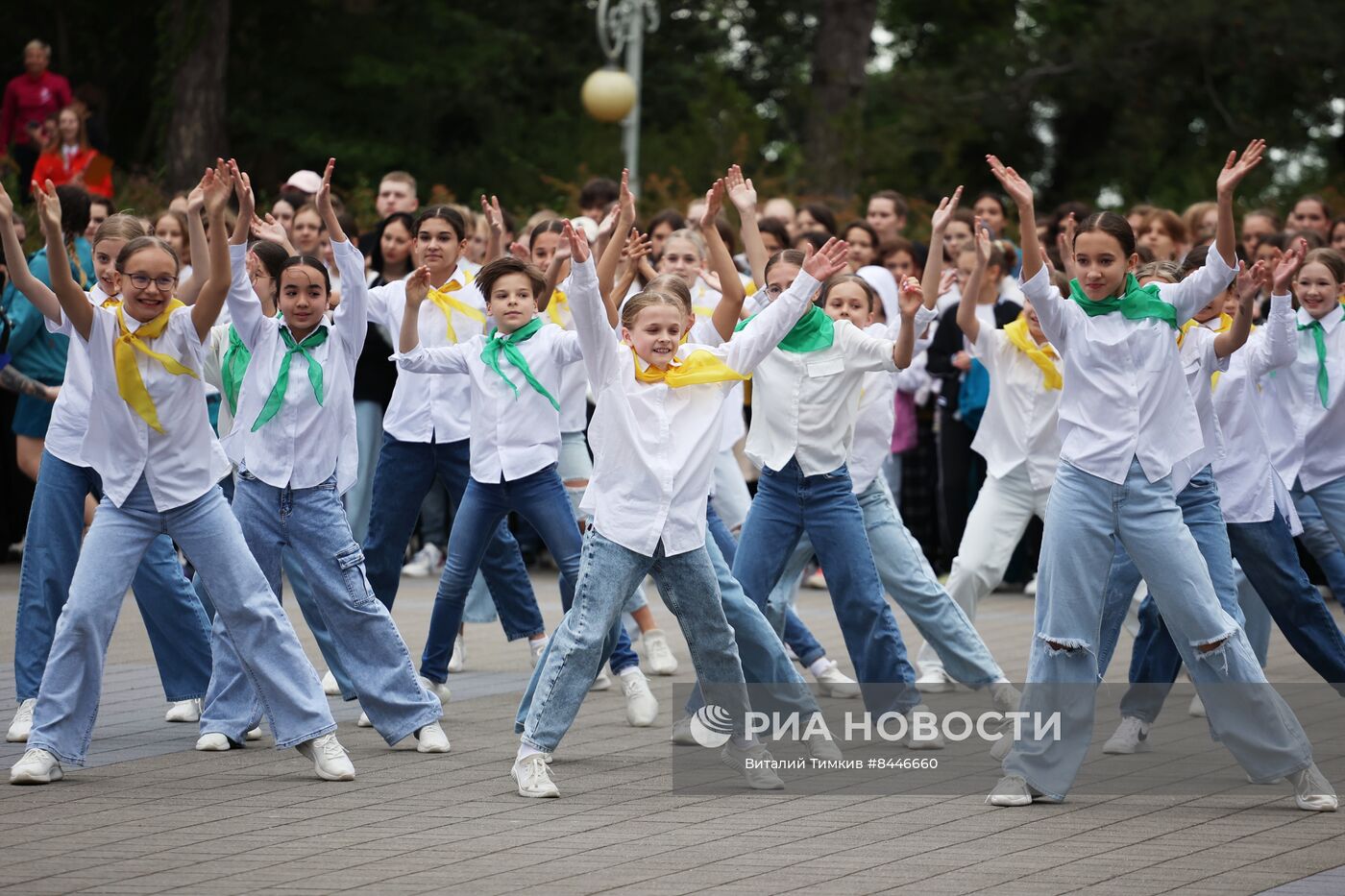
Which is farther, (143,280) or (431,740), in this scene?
(431,740)

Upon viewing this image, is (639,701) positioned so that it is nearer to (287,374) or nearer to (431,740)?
(431,740)

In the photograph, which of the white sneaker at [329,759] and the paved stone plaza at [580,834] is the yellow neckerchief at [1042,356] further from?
the white sneaker at [329,759]

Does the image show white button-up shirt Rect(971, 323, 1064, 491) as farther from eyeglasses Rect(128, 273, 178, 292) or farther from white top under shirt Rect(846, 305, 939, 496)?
eyeglasses Rect(128, 273, 178, 292)

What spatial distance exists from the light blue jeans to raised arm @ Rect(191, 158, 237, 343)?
251 centimetres

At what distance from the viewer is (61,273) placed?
6.80 meters

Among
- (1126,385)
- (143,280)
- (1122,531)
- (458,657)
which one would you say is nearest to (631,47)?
(458,657)

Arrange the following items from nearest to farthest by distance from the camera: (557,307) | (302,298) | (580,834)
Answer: (580,834) → (302,298) → (557,307)

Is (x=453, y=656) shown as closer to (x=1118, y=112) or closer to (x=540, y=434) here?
(x=540, y=434)

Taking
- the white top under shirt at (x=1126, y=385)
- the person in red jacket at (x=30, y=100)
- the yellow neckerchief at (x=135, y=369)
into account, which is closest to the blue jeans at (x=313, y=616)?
the yellow neckerchief at (x=135, y=369)

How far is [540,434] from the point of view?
26.9ft

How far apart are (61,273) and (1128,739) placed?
4.13 m

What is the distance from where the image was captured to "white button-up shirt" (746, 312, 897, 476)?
769 cm

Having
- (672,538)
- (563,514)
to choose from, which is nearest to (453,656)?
(563,514)

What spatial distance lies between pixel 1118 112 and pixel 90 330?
2487cm
